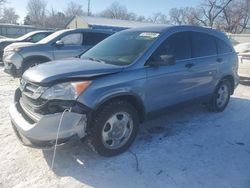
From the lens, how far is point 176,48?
4863mm

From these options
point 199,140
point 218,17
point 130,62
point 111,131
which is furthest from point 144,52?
point 218,17

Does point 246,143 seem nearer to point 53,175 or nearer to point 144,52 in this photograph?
point 144,52

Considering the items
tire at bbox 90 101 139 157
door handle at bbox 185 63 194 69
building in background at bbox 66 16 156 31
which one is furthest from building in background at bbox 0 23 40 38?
tire at bbox 90 101 139 157

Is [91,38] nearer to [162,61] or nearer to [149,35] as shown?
[149,35]

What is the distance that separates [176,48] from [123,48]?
2.94 ft

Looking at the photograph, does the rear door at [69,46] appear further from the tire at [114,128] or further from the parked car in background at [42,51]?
the tire at [114,128]

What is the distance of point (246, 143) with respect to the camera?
4.63 m

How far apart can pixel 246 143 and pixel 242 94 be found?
12.0 feet

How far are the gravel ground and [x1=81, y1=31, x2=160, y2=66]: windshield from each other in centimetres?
131

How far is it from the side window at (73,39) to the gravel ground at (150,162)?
16.3ft

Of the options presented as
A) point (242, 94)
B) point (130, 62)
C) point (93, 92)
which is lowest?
point (242, 94)

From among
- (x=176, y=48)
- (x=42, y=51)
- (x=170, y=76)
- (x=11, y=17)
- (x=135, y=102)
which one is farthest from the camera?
(x=11, y=17)

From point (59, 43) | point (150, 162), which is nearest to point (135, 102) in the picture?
point (150, 162)

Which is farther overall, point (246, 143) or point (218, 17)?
point (218, 17)
